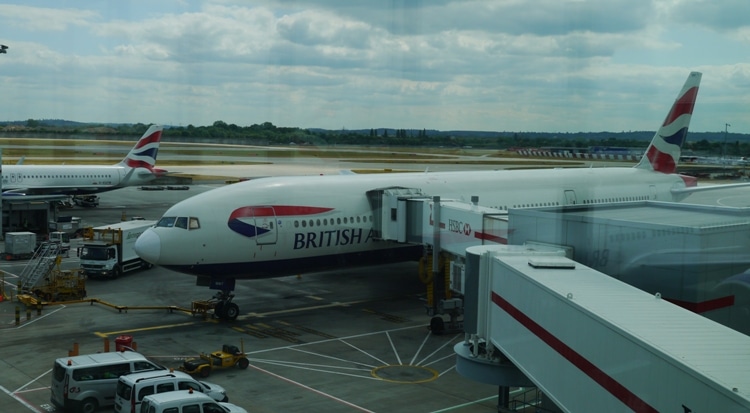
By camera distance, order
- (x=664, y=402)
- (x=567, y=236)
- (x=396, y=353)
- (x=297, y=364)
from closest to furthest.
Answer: (x=664, y=402), (x=567, y=236), (x=297, y=364), (x=396, y=353)

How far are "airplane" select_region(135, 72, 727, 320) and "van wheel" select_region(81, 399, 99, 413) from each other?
6.29 meters

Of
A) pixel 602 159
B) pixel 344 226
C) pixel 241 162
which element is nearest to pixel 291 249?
pixel 344 226

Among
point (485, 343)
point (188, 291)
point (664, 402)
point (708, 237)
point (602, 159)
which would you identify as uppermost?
point (602, 159)

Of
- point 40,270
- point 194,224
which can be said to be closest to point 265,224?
point 194,224

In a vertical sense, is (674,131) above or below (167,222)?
above

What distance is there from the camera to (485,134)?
2047cm

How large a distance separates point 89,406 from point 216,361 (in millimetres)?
3277

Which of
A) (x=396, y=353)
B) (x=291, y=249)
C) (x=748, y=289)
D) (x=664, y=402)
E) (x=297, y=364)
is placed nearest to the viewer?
(x=664, y=402)

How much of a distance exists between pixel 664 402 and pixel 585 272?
5.18 meters

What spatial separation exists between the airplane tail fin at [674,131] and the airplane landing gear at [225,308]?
41.7ft

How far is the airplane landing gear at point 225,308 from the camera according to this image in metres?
22.4

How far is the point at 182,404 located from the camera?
1370 cm

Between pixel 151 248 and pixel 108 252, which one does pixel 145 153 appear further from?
pixel 151 248

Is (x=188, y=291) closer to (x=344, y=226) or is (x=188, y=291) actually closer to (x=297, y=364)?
(x=344, y=226)
